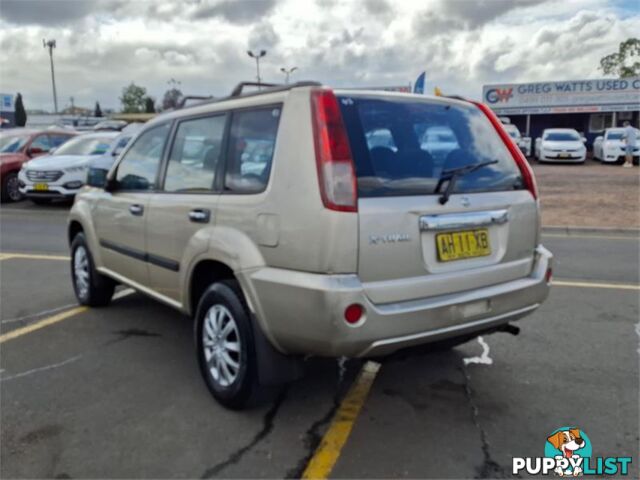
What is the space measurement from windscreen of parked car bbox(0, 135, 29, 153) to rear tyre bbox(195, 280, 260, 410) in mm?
14199

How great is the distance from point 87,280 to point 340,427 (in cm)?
319

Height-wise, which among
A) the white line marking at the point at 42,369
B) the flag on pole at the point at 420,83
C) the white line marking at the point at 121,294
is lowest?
the white line marking at the point at 42,369

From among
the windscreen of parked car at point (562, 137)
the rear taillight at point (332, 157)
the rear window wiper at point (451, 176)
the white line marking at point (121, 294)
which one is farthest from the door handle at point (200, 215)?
the windscreen of parked car at point (562, 137)

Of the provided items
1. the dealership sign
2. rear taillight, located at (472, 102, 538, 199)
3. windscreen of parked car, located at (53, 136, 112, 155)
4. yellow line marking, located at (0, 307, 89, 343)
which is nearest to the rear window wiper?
rear taillight, located at (472, 102, 538, 199)

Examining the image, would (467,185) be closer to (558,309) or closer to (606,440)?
(606,440)

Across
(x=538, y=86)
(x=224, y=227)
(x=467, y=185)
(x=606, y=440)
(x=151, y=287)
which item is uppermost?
(x=538, y=86)

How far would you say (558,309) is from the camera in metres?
5.29

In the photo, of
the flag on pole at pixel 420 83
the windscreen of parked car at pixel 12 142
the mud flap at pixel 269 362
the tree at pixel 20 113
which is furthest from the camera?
the tree at pixel 20 113

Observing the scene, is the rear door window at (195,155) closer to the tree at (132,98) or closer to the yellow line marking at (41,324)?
the yellow line marking at (41,324)

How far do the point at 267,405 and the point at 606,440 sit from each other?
1.87 meters

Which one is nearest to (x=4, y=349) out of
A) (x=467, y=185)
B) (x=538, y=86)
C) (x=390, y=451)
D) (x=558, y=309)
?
(x=390, y=451)

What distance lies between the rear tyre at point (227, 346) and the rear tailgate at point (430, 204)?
31.8 inches

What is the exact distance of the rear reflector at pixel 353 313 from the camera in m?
2.76

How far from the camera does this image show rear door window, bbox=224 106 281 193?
10.3 ft
